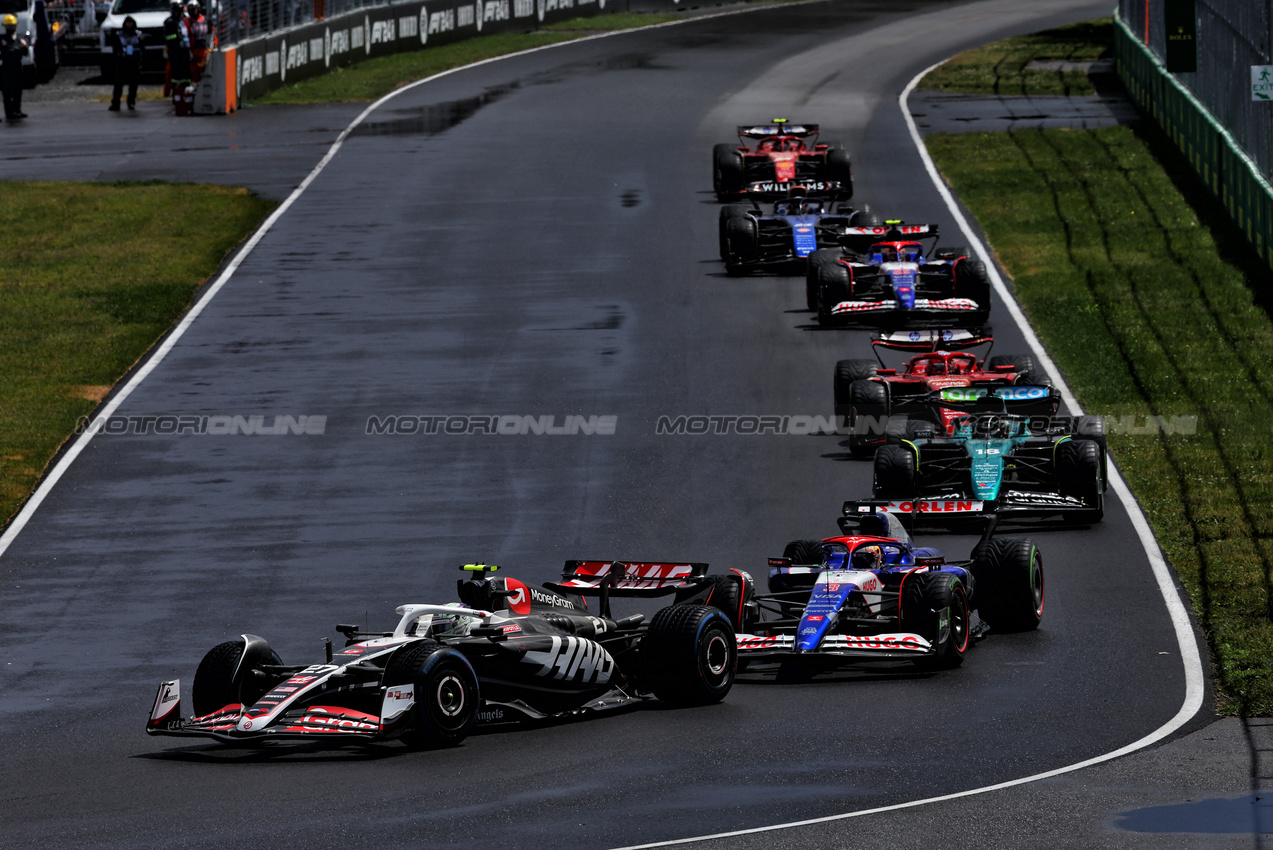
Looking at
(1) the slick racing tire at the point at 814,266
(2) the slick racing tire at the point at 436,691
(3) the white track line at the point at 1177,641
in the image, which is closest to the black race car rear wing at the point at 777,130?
(3) the white track line at the point at 1177,641

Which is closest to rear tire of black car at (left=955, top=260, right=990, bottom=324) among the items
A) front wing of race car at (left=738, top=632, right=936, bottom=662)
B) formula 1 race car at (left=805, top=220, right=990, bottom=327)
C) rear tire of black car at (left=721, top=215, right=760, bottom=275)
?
formula 1 race car at (left=805, top=220, right=990, bottom=327)

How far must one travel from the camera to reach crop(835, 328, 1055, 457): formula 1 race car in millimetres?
25047

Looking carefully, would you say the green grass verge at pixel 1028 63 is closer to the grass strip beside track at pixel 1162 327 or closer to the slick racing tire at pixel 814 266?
the grass strip beside track at pixel 1162 327

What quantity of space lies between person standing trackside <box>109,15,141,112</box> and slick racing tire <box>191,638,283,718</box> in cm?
4144

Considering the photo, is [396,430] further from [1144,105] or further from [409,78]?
[409,78]

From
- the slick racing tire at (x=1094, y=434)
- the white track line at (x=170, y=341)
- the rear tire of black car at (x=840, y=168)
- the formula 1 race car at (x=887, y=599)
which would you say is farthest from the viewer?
the rear tire of black car at (x=840, y=168)

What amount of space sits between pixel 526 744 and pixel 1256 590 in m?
8.31

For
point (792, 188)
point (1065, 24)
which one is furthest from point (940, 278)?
point (1065, 24)

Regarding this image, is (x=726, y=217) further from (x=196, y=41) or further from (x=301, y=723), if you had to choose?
(x=196, y=41)

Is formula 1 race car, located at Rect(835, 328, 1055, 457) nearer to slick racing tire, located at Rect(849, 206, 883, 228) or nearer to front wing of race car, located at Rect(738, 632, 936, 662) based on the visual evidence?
slick racing tire, located at Rect(849, 206, 883, 228)

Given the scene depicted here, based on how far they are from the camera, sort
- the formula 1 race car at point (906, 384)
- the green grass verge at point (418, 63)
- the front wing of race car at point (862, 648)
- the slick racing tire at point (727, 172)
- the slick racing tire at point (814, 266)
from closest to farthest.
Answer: the front wing of race car at point (862, 648)
the formula 1 race car at point (906, 384)
the slick racing tire at point (814, 266)
the slick racing tire at point (727, 172)
the green grass verge at point (418, 63)

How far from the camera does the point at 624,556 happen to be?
21.0 meters

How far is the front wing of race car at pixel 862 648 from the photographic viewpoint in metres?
16.2

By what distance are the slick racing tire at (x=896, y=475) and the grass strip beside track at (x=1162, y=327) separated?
9.08 ft
